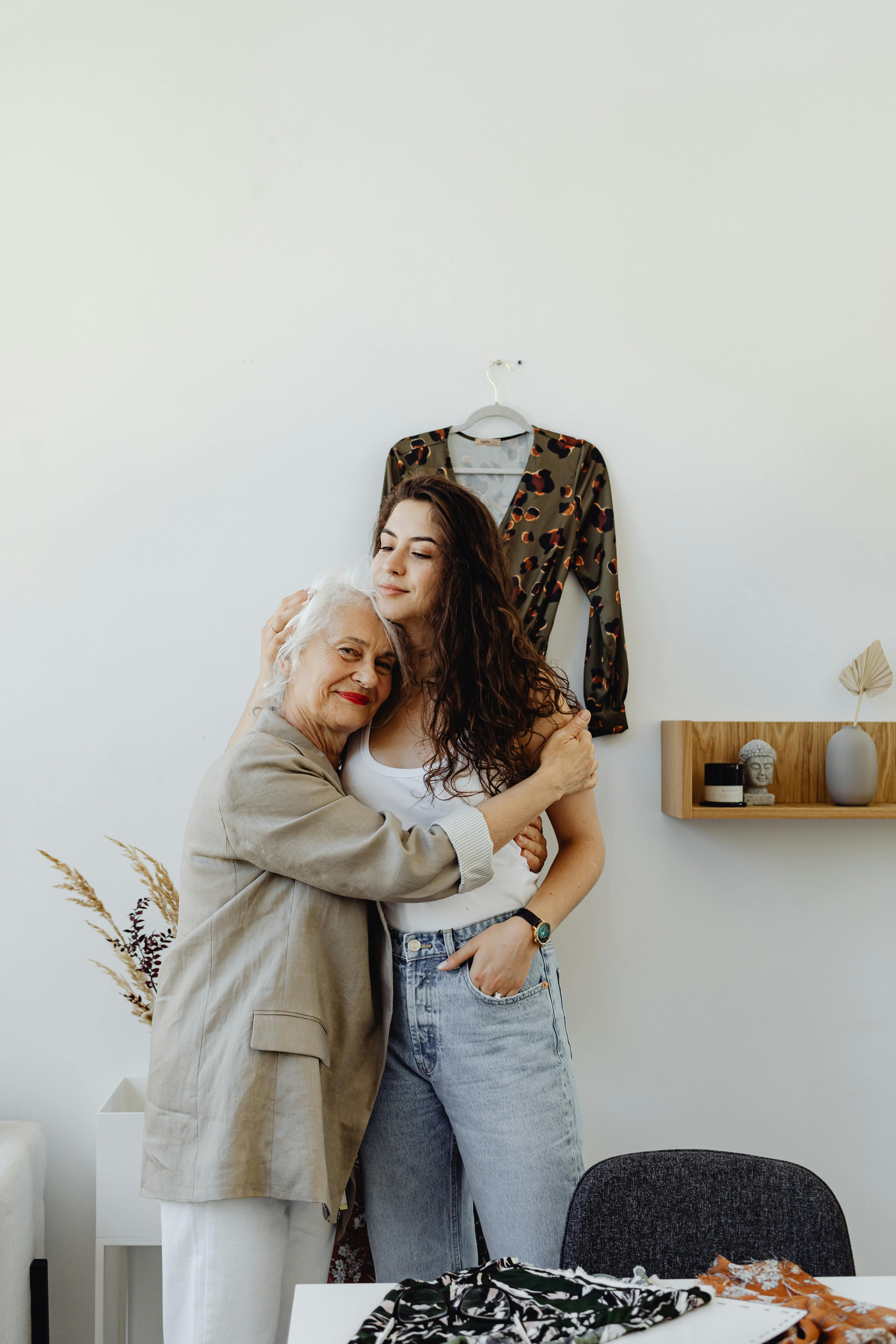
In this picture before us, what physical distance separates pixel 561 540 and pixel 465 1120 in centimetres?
126

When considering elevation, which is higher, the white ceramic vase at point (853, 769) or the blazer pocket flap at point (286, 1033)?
the white ceramic vase at point (853, 769)

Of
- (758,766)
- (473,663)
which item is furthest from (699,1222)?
(758,766)

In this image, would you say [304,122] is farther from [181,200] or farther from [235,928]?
[235,928]

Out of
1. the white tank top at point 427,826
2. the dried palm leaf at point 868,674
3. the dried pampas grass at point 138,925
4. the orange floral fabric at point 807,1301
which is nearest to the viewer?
the orange floral fabric at point 807,1301

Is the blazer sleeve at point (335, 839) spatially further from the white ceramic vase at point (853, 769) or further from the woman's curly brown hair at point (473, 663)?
the white ceramic vase at point (853, 769)

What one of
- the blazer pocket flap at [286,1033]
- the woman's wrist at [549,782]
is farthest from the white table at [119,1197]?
the woman's wrist at [549,782]

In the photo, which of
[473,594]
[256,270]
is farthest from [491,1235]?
[256,270]

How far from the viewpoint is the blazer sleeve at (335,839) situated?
1359mm

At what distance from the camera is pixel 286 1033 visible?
4.51ft

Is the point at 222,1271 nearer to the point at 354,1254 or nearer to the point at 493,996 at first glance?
the point at 493,996

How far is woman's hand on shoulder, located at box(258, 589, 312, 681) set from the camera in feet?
5.50

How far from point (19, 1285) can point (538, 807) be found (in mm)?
1489

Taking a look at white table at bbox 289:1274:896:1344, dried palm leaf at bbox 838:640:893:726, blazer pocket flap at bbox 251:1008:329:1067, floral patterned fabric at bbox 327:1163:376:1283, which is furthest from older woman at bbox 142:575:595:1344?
dried palm leaf at bbox 838:640:893:726

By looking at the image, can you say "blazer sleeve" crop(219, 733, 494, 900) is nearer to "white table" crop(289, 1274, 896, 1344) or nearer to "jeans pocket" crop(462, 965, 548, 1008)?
"jeans pocket" crop(462, 965, 548, 1008)
